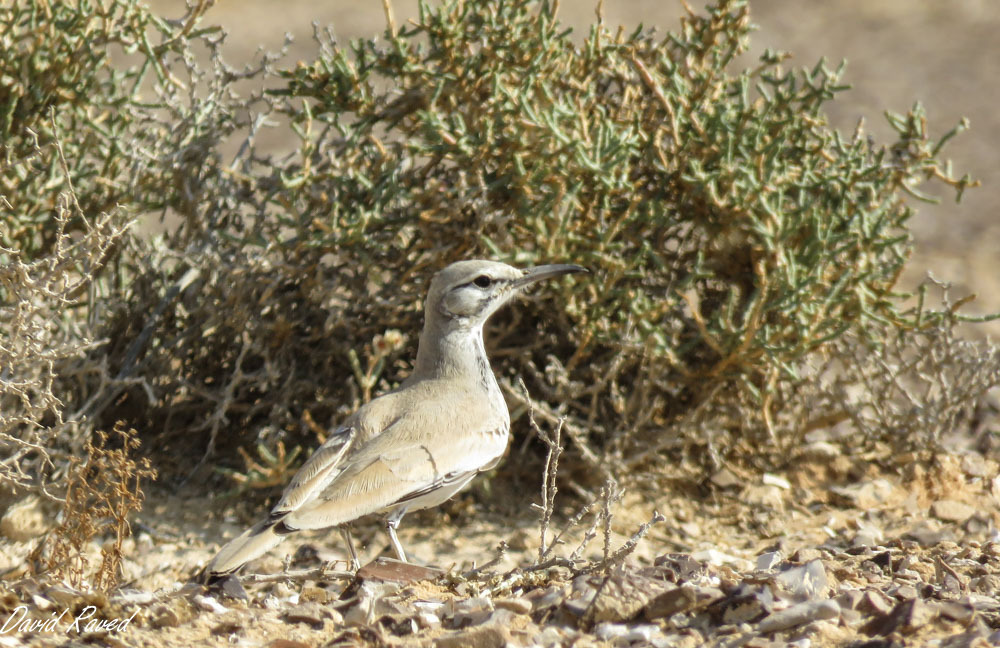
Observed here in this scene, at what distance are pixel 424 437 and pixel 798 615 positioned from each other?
1.76 metres

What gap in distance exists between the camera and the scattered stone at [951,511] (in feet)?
18.6

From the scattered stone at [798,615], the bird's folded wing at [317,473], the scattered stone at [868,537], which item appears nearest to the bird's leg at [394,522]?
the bird's folded wing at [317,473]

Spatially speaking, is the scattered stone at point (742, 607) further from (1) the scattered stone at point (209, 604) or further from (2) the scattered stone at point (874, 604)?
(1) the scattered stone at point (209, 604)

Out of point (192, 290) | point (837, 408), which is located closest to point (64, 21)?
point (192, 290)

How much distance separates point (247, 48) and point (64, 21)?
10692 mm

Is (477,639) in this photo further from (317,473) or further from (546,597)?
(317,473)

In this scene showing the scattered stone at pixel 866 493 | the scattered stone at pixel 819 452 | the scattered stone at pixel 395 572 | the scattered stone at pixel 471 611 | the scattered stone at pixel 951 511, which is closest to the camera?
the scattered stone at pixel 471 611

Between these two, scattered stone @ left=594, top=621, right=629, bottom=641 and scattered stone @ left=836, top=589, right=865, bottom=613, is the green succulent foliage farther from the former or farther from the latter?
scattered stone @ left=594, top=621, right=629, bottom=641

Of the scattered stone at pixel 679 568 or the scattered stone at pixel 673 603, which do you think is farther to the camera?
the scattered stone at pixel 679 568

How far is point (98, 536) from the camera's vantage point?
18.4 feet

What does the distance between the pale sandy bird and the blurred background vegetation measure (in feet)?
1.30

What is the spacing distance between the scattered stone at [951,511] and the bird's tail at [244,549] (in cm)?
324

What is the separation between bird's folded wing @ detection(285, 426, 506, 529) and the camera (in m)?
4.36

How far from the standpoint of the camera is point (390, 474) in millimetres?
4543
